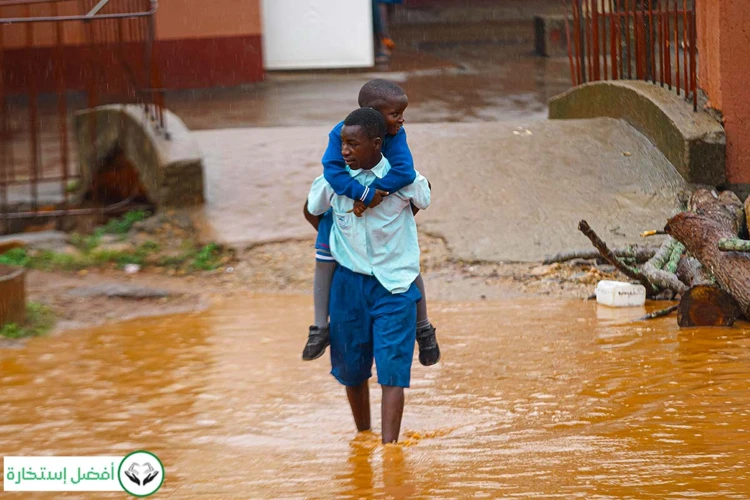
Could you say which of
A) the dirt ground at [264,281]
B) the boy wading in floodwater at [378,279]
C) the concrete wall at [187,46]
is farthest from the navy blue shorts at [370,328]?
the concrete wall at [187,46]

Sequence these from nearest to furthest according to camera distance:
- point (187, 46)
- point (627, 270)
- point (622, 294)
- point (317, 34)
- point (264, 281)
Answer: point (622, 294)
point (627, 270)
point (264, 281)
point (187, 46)
point (317, 34)

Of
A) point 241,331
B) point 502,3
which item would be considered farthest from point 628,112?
point 502,3

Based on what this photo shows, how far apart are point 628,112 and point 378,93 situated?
18.7ft

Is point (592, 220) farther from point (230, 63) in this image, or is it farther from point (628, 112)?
point (230, 63)

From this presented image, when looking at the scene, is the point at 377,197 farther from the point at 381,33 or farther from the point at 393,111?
the point at 381,33

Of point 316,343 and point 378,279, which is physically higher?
point 378,279

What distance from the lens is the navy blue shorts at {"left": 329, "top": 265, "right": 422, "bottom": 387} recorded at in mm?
4438

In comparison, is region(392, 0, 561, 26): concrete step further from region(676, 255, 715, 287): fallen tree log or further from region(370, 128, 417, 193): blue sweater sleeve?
region(370, 128, 417, 193): blue sweater sleeve

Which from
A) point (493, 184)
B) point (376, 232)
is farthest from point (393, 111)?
point (493, 184)

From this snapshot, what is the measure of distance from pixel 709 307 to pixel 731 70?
9.93 ft

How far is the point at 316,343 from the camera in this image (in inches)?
179

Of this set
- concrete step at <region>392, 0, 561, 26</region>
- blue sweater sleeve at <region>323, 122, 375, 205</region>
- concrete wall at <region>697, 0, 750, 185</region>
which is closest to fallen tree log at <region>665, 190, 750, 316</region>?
concrete wall at <region>697, 0, 750, 185</region>

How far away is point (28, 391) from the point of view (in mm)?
5711

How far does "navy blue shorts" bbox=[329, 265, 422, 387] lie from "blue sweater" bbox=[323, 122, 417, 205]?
38 centimetres
